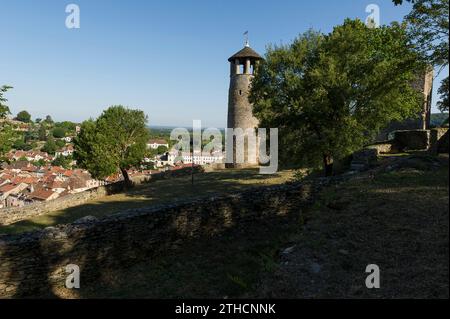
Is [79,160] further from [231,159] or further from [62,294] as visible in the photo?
[62,294]

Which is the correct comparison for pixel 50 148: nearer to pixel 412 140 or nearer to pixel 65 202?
pixel 65 202

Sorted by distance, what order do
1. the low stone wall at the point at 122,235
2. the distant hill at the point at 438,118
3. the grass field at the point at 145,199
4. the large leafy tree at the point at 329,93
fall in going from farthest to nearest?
the distant hill at the point at 438,118
the grass field at the point at 145,199
the large leafy tree at the point at 329,93
the low stone wall at the point at 122,235

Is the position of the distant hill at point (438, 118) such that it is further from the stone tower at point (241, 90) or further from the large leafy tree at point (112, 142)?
the large leafy tree at point (112, 142)

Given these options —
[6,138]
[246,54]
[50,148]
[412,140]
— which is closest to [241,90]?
[246,54]

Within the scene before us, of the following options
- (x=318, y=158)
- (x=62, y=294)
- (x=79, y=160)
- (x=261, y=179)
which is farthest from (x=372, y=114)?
(x=79, y=160)

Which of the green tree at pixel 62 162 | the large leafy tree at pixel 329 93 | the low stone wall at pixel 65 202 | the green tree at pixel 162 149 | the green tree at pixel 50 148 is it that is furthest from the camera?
the green tree at pixel 162 149

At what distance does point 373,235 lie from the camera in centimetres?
692

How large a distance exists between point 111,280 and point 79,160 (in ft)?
84.2

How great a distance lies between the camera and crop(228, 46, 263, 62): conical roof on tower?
3484 centimetres

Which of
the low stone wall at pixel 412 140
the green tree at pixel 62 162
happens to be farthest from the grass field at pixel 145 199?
the green tree at pixel 62 162

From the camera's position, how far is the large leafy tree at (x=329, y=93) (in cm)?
1636

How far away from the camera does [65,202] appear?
25.2 metres

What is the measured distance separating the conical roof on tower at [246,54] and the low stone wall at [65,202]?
14808 mm

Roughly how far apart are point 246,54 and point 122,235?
97.6 feet
